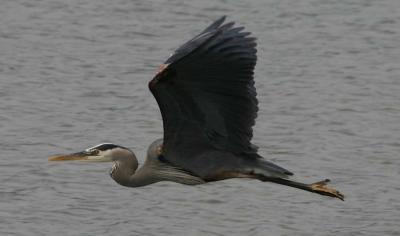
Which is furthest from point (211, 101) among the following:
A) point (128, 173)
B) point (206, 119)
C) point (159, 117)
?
point (159, 117)

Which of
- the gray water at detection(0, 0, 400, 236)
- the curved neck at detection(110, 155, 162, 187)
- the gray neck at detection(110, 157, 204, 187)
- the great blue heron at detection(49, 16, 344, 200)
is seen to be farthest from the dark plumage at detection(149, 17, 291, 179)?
the gray water at detection(0, 0, 400, 236)

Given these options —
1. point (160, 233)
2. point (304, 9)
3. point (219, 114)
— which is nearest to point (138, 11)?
point (304, 9)

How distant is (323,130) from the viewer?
1855cm

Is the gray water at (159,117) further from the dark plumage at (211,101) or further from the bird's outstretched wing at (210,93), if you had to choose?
the bird's outstretched wing at (210,93)

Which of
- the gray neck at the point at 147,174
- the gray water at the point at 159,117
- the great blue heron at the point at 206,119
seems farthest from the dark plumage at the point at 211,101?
the gray water at the point at 159,117

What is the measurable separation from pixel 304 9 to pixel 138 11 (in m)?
2.94

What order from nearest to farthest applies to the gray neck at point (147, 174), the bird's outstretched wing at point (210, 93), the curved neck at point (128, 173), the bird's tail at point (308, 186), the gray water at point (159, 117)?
the bird's outstretched wing at point (210, 93) → the bird's tail at point (308, 186) → the gray neck at point (147, 174) → the curved neck at point (128, 173) → the gray water at point (159, 117)

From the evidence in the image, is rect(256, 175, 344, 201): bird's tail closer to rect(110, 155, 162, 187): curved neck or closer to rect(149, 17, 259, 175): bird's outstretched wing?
rect(149, 17, 259, 175): bird's outstretched wing

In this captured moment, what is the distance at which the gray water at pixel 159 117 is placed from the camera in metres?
15.4

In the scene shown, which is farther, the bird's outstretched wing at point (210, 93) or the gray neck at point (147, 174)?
the gray neck at point (147, 174)

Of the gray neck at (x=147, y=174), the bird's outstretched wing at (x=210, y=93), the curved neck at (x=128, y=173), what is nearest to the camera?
the bird's outstretched wing at (x=210, y=93)

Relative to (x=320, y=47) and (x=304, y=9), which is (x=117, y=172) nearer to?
(x=320, y=47)

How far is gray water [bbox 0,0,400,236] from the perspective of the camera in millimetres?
15359

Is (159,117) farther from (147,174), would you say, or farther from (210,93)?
(210,93)
